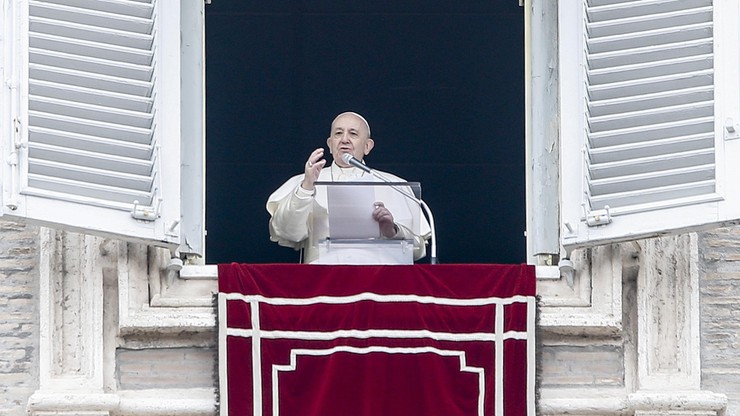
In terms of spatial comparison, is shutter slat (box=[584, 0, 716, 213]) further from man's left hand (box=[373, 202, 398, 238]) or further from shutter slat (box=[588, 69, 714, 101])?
man's left hand (box=[373, 202, 398, 238])

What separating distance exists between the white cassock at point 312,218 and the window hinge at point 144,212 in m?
0.84

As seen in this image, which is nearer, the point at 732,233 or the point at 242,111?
the point at 732,233

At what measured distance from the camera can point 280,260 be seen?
14.2 metres

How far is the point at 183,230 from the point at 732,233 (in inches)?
87.2

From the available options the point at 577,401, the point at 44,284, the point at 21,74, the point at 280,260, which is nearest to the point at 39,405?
the point at 44,284

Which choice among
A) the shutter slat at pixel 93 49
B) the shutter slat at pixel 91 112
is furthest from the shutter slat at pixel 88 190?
the shutter slat at pixel 93 49

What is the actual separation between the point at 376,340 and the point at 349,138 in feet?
5.48

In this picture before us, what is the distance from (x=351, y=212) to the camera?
10.9m

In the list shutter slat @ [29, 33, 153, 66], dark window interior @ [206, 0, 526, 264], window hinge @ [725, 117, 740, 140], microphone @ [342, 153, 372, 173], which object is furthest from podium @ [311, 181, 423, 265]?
dark window interior @ [206, 0, 526, 264]

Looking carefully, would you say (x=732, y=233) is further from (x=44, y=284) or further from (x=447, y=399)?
(x=44, y=284)

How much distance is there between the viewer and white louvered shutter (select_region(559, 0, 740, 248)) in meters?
10.5

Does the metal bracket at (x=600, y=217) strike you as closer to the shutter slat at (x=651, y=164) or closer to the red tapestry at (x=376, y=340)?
the shutter slat at (x=651, y=164)

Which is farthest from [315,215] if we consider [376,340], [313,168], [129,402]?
[129,402]

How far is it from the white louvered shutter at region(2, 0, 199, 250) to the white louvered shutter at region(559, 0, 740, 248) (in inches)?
62.3
